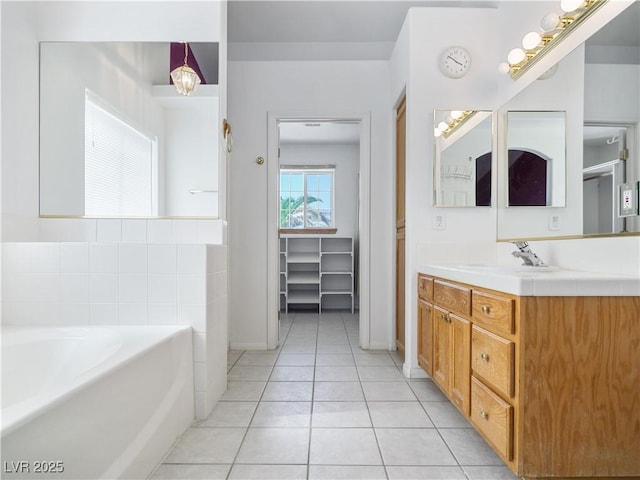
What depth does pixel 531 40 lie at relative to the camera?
221 cm

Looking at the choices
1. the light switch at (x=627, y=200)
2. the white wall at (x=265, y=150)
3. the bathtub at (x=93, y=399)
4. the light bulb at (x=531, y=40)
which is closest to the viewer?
the bathtub at (x=93, y=399)

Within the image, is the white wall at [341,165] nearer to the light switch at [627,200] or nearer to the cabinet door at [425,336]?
the cabinet door at [425,336]

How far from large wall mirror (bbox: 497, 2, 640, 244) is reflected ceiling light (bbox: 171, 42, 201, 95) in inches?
79.2

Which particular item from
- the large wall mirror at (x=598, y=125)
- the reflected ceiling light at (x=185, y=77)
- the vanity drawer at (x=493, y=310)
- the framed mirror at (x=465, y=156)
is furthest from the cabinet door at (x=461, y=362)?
the reflected ceiling light at (x=185, y=77)

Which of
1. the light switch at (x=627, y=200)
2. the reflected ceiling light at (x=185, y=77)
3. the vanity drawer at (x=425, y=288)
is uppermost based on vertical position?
the reflected ceiling light at (x=185, y=77)

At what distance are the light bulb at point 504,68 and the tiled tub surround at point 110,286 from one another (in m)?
2.14

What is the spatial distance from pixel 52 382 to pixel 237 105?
253 centimetres

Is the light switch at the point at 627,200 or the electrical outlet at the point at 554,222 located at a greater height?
the light switch at the point at 627,200

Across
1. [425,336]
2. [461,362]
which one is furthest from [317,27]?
[461,362]

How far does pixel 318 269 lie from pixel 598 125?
4301 mm

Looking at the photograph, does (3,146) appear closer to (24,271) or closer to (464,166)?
(24,271)

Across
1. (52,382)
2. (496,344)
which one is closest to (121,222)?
(52,382)

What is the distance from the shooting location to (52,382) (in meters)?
1.72

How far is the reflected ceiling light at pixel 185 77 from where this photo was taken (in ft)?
7.91
